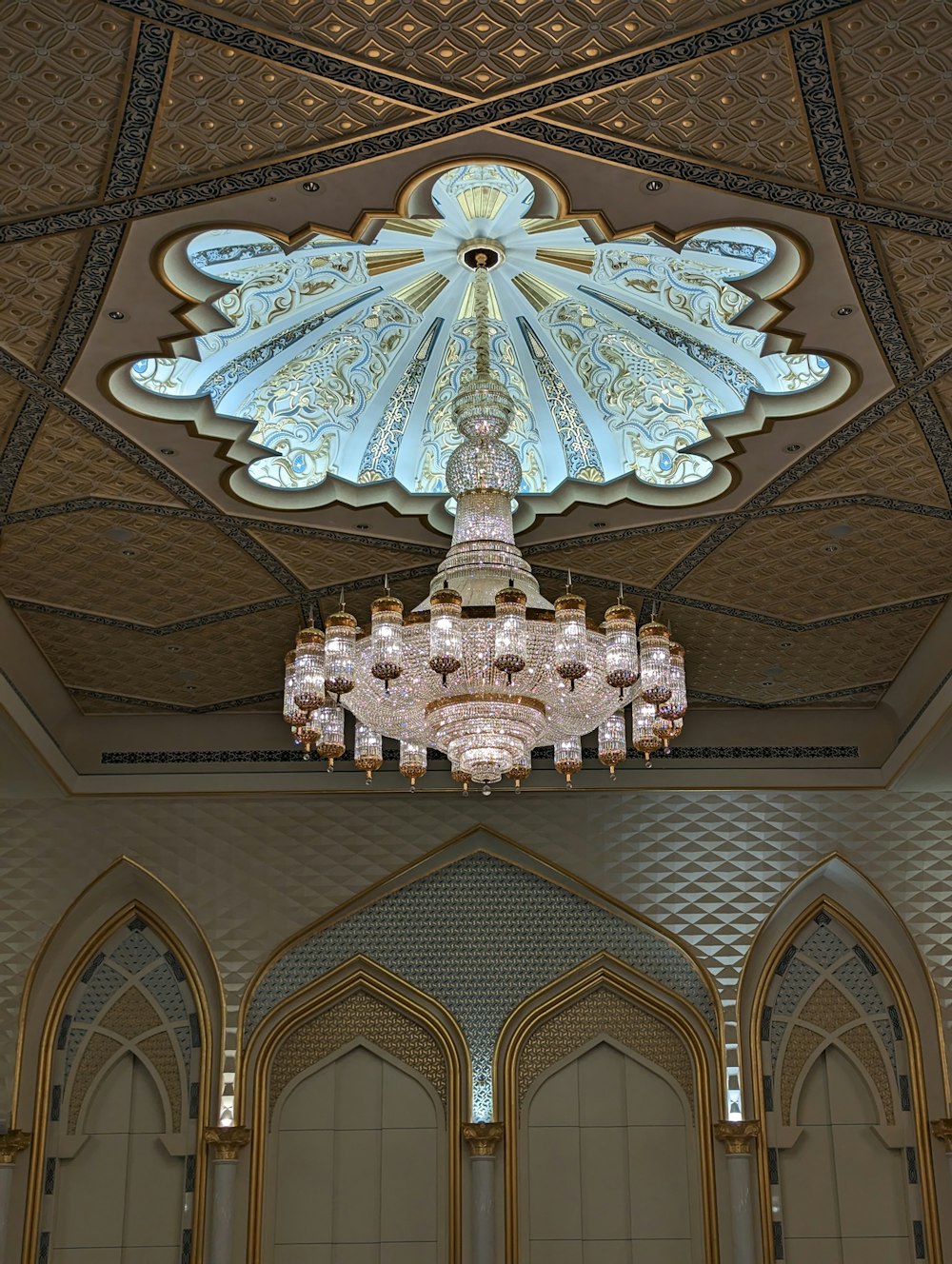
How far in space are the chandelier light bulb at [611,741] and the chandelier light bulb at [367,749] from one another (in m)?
1.32

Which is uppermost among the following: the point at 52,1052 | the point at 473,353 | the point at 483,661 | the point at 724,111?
the point at 473,353

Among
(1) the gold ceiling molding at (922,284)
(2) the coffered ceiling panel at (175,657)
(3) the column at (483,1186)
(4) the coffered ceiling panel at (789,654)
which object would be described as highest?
(1) the gold ceiling molding at (922,284)

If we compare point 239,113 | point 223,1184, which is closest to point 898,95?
point 239,113

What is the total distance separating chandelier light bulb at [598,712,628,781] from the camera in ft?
26.8

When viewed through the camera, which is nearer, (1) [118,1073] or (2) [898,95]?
(2) [898,95]

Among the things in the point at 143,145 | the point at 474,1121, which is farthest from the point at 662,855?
the point at 143,145

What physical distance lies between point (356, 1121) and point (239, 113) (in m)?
8.56

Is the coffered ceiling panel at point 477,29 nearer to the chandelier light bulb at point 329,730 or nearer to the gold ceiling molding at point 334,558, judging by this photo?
the chandelier light bulb at point 329,730

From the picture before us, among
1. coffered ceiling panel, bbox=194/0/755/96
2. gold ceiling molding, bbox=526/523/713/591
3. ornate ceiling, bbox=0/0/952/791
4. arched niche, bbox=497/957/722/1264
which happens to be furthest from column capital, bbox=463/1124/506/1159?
coffered ceiling panel, bbox=194/0/755/96

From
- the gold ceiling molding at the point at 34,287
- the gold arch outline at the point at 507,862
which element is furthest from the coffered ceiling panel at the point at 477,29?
the gold arch outline at the point at 507,862

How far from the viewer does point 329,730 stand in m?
7.89

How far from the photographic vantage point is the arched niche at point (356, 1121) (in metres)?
11.1

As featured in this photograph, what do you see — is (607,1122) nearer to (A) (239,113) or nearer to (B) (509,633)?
(B) (509,633)

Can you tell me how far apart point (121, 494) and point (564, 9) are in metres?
4.43
